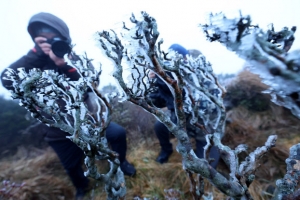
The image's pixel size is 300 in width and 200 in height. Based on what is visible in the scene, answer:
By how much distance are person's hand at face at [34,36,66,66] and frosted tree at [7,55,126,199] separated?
91 centimetres

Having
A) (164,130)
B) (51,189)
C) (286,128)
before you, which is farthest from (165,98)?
(286,128)

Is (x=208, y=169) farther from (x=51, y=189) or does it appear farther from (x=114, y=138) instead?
(x=51, y=189)

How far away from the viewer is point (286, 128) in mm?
2748

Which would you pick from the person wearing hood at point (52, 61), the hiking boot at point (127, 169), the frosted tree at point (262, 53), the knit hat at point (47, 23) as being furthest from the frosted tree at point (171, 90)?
the hiking boot at point (127, 169)

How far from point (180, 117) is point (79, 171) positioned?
1858mm

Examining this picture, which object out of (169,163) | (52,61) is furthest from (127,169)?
(52,61)

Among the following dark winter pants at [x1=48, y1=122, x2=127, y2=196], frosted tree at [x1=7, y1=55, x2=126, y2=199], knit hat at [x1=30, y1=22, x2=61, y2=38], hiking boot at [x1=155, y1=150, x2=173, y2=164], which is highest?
knit hat at [x1=30, y1=22, x2=61, y2=38]

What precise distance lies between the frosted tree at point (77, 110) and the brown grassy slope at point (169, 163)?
0.65 metres

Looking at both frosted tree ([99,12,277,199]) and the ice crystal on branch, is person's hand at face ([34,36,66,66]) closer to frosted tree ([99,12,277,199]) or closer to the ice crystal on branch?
frosted tree ([99,12,277,199])

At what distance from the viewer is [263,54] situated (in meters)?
0.31

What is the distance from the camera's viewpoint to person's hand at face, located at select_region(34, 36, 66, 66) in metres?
1.79

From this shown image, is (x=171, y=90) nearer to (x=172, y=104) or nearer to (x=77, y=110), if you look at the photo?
(x=77, y=110)

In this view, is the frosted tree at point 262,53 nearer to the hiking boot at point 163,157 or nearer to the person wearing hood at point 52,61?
the person wearing hood at point 52,61

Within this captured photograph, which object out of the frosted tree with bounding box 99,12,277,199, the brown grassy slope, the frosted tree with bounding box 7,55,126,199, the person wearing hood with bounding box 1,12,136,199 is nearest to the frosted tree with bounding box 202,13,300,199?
the frosted tree with bounding box 99,12,277,199
